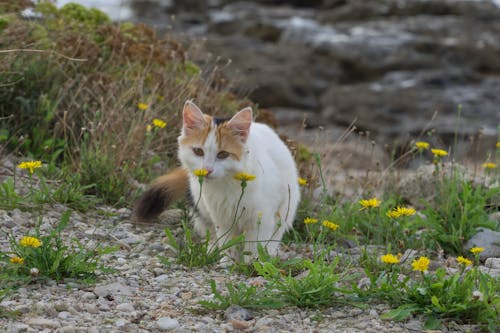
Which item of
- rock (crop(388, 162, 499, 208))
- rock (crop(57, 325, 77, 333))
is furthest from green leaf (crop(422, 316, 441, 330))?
rock (crop(388, 162, 499, 208))

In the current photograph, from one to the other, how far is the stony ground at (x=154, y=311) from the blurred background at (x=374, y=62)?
10.3 m

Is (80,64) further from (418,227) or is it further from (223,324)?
(223,324)

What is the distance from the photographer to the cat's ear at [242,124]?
388cm

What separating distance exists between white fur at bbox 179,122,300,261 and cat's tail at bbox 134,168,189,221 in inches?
4.8

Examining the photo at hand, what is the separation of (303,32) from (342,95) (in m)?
3.77

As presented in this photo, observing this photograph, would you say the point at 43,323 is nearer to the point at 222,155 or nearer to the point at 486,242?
the point at 222,155

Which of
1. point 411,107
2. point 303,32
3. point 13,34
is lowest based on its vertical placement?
point 411,107

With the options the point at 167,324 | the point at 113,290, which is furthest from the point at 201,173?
the point at 167,324

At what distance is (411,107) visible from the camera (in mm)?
16531

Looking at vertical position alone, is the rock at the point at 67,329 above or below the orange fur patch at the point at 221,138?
below

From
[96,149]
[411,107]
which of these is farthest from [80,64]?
[411,107]

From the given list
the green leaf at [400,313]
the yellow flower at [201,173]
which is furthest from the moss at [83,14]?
the green leaf at [400,313]

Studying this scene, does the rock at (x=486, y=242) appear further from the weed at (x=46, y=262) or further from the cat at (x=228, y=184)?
the weed at (x=46, y=262)

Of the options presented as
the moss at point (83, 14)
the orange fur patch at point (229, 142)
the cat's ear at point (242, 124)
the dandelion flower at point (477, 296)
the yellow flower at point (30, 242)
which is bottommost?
the dandelion flower at point (477, 296)
